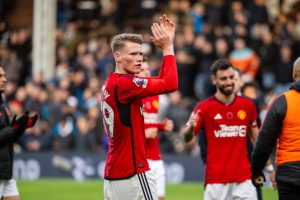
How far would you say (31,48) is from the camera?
26766 mm

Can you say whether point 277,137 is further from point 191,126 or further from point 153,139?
point 153,139

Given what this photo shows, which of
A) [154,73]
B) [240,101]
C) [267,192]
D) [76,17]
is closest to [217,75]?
[240,101]

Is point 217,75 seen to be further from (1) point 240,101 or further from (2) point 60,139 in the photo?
(2) point 60,139

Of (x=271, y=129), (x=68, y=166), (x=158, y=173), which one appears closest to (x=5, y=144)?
(x=158, y=173)

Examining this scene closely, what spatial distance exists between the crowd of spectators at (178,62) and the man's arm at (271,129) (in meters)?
10.4

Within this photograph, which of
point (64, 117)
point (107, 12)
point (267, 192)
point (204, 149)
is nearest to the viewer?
point (204, 149)

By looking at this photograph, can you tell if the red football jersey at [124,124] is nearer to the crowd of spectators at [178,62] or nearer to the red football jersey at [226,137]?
the red football jersey at [226,137]

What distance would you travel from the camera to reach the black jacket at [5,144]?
9539 mm

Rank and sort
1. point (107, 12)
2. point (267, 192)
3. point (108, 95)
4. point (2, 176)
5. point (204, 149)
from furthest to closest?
point (107, 12) < point (267, 192) < point (204, 149) < point (2, 176) < point (108, 95)

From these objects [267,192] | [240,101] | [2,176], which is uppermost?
[240,101]

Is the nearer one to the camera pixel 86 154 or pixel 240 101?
pixel 240 101

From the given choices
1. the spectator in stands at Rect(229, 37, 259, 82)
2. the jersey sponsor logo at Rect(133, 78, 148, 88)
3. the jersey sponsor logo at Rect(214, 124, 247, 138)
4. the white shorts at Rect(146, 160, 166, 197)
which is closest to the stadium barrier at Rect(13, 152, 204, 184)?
the spectator in stands at Rect(229, 37, 259, 82)

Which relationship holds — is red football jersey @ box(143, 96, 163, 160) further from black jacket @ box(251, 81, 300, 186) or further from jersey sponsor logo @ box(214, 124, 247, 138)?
black jacket @ box(251, 81, 300, 186)

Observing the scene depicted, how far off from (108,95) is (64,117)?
A: 14.2 metres
